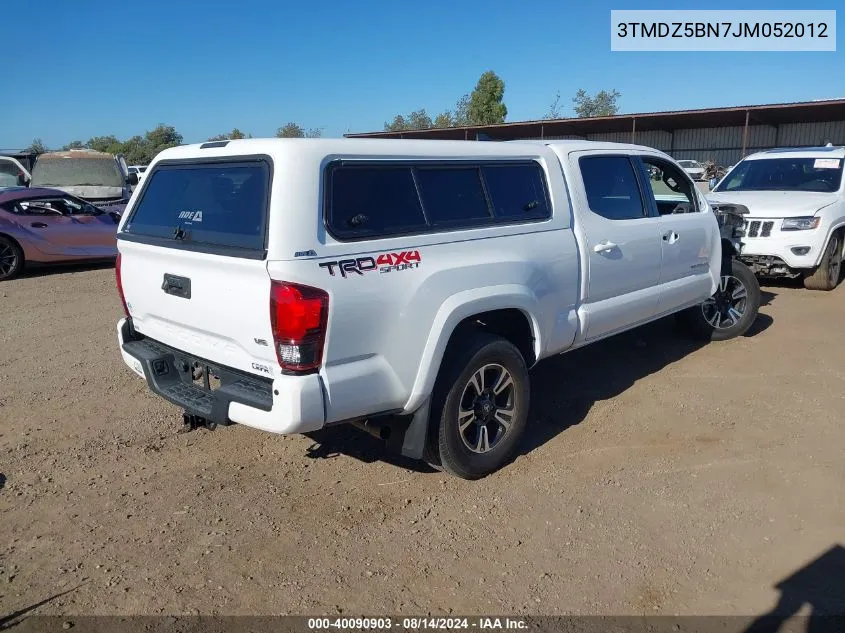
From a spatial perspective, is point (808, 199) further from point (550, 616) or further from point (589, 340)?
point (550, 616)

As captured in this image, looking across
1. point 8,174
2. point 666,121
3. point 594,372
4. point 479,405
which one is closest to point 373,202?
point 479,405

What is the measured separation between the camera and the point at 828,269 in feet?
29.4

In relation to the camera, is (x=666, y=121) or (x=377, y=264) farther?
(x=666, y=121)

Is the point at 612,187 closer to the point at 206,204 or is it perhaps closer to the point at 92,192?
the point at 206,204

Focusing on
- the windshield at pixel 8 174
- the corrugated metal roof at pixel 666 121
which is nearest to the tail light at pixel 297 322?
the windshield at pixel 8 174

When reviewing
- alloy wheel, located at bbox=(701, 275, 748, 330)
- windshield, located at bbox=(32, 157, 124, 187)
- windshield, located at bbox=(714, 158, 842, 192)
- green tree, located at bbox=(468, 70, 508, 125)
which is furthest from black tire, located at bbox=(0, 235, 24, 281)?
green tree, located at bbox=(468, 70, 508, 125)

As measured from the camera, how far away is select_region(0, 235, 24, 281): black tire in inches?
405

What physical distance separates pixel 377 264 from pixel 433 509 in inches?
55.6

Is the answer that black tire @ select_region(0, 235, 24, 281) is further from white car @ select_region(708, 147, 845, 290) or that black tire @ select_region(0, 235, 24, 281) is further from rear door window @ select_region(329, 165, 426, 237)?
white car @ select_region(708, 147, 845, 290)

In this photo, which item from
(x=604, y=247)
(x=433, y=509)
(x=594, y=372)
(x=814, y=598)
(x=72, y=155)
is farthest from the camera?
(x=72, y=155)

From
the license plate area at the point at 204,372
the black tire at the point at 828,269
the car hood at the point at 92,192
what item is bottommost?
the black tire at the point at 828,269

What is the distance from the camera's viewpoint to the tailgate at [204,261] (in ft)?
10.3

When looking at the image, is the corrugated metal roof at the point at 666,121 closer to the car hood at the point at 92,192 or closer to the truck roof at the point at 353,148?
the car hood at the point at 92,192

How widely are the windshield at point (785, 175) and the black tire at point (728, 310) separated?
366 centimetres
